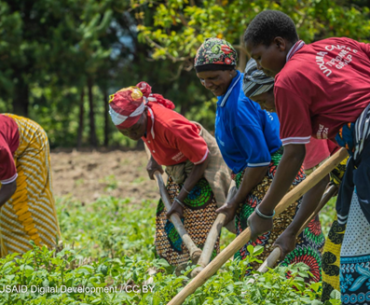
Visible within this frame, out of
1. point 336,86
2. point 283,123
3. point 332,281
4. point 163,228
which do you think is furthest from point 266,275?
point 163,228

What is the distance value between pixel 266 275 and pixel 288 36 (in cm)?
117

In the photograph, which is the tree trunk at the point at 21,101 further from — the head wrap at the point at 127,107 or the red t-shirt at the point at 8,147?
the head wrap at the point at 127,107

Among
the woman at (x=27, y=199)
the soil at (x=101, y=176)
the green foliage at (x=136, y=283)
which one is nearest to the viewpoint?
the green foliage at (x=136, y=283)

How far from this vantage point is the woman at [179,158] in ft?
11.3

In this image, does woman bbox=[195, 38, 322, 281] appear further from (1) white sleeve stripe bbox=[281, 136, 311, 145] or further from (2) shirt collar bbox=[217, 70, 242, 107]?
(1) white sleeve stripe bbox=[281, 136, 311, 145]

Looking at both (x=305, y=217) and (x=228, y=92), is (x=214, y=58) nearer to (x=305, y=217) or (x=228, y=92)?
(x=228, y=92)

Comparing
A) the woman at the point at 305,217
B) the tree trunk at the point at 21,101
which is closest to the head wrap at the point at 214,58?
the woman at the point at 305,217

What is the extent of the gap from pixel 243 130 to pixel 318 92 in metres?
0.89

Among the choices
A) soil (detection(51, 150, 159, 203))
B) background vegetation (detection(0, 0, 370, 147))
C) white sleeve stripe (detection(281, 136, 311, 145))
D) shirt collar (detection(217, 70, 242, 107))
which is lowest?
soil (detection(51, 150, 159, 203))

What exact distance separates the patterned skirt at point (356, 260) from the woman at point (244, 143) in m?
0.93

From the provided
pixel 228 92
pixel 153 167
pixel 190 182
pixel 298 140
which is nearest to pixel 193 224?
pixel 190 182

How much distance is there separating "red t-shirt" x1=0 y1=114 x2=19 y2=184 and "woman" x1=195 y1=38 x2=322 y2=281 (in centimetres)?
153

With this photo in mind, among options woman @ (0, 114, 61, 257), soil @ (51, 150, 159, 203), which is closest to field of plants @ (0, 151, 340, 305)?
woman @ (0, 114, 61, 257)

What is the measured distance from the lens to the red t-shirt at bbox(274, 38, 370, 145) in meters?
2.05
